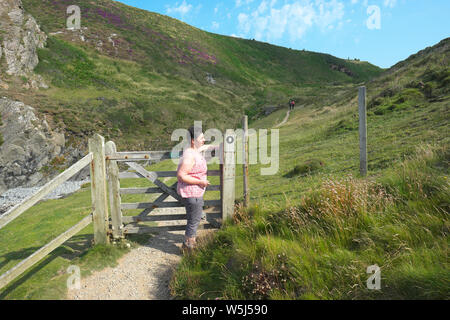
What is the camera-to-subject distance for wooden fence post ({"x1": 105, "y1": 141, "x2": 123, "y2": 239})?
Result: 637cm


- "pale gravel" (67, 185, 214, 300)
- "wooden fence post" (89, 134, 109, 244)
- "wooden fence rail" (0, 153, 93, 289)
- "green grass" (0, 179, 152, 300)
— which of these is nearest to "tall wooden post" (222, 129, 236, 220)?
"pale gravel" (67, 185, 214, 300)

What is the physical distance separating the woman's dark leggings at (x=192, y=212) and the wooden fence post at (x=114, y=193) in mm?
1865

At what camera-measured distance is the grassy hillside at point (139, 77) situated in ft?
95.0

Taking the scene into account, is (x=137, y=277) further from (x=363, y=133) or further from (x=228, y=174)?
(x=363, y=133)

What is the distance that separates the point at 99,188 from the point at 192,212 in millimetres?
2247

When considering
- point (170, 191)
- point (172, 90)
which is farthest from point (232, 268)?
point (172, 90)

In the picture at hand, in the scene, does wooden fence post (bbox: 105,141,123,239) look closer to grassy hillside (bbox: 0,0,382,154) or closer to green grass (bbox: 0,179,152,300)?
green grass (bbox: 0,179,152,300)

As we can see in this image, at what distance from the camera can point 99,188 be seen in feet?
20.2

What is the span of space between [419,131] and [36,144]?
24428 millimetres

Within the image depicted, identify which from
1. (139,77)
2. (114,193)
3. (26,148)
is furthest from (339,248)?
(139,77)

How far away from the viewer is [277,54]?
Result: 105188 millimetres

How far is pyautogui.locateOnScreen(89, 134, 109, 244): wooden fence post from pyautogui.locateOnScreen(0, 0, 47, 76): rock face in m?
30.7

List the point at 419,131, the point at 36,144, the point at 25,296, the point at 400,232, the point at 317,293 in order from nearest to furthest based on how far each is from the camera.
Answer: the point at 317,293 < the point at 400,232 < the point at 25,296 < the point at 419,131 < the point at 36,144

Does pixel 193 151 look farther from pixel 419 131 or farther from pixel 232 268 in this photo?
pixel 419 131
